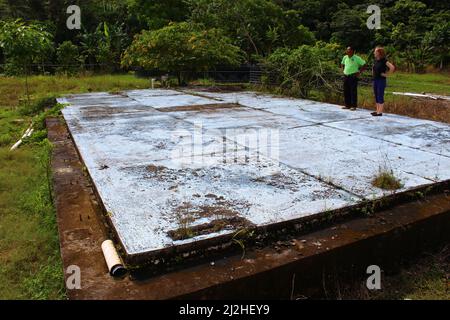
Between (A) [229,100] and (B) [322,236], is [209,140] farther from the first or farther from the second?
(A) [229,100]

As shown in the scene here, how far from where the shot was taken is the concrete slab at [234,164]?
2.79 meters

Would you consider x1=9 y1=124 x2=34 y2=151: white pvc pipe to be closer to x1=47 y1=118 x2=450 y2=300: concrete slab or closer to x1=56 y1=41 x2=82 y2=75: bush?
x1=47 y1=118 x2=450 y2=300: concrete slab

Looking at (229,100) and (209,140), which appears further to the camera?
(229,100)

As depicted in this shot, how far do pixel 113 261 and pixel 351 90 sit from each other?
235 inches

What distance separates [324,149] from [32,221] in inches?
114

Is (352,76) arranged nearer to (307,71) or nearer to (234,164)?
(307,71)

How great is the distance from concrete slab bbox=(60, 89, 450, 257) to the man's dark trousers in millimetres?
435

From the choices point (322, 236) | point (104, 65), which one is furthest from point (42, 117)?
point (104, 65)

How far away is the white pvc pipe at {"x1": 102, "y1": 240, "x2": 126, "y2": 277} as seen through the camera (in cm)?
228

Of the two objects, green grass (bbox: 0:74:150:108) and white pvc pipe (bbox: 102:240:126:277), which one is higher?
green grass (bbox: 0:74:150:108)

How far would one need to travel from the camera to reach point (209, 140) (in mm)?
5031

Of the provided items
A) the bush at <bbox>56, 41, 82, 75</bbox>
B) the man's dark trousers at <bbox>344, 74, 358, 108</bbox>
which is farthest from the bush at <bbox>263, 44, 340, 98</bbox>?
the bush at <bbox>56, 41, 82, 75</bbox>

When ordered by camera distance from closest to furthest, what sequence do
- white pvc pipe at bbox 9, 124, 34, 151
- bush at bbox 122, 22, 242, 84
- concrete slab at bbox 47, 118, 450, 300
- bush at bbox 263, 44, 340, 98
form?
concrete slab at bbox 47, 118, 450, 300, white pvc pipe at bbox 9, 124, 34, 151, bush at bbox 263, 44, 340, 98, bush at bbox 122, 22, 242, 84

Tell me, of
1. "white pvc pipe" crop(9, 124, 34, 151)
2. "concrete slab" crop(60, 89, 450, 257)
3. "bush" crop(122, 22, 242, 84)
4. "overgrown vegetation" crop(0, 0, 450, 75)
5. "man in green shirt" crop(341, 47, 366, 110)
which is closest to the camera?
"concrete slab" crop(60, 89, 450, 257)
